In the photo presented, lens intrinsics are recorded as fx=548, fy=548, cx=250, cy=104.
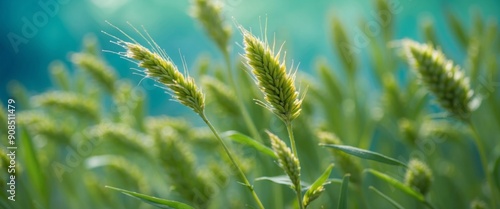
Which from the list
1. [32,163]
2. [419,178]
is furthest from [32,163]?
[419,178]

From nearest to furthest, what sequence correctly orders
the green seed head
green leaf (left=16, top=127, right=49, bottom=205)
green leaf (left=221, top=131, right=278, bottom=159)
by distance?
green leaf (left=221, top=131, right=278, bottom=159) → the green seed head → green leaf (left=16, top=127, right=49, bottom=205)

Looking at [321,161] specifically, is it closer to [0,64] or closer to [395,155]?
[395,155]

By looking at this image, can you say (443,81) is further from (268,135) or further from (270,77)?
(268,135)

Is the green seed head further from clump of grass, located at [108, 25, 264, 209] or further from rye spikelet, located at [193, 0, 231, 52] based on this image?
rye spikelet, located at [193, 0, 231, 52]

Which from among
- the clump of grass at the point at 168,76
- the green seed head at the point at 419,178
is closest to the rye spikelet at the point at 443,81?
the green seed head at the point at 419,178

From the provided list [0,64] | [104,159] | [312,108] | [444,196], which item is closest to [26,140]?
[104,159]

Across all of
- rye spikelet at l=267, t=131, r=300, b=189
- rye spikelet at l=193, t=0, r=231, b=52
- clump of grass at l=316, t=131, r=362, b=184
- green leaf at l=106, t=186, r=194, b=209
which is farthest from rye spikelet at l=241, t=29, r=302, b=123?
rye spikelet at l=193, t=0, r=231, b=52
